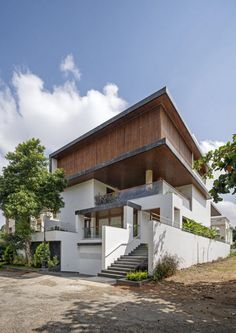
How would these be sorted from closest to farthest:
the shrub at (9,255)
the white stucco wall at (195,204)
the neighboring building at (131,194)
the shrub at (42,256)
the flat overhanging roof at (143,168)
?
the neighboring building at (131,194) → the shrub at (42,256) → the flat overhanging roof at (143,168) → the shrub at (9,255) → the white stucco wall at (195,204)

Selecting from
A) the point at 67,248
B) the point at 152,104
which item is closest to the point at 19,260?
the point at 67,248

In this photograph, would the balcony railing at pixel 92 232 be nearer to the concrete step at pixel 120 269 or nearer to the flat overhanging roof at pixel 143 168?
the concrete step at pixel 120 269

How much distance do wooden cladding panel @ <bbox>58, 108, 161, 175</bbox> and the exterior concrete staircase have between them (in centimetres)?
673

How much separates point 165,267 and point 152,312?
17.5 ft

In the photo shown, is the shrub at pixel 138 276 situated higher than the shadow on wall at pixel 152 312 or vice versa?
the shadow on wall at pixel 152 312

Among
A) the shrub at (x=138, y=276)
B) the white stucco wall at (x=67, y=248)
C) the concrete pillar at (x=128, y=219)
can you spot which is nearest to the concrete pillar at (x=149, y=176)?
the concrete pillar at (x=128, y=219)

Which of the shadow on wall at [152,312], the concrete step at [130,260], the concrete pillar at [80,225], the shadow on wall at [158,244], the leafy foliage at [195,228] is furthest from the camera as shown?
the leafy foliage at [195,228]

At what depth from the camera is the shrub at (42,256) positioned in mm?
16500

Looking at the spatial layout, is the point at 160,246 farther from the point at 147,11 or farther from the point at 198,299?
the point at 147,11

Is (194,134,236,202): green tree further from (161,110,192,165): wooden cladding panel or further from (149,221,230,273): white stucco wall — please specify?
(161,110,192,165): wooden cladding panel

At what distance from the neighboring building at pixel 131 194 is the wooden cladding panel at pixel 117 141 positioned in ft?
0.20

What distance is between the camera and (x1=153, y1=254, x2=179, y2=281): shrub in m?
11.6

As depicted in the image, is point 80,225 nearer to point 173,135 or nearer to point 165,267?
point 165,267

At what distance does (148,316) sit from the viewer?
21.5 feet
